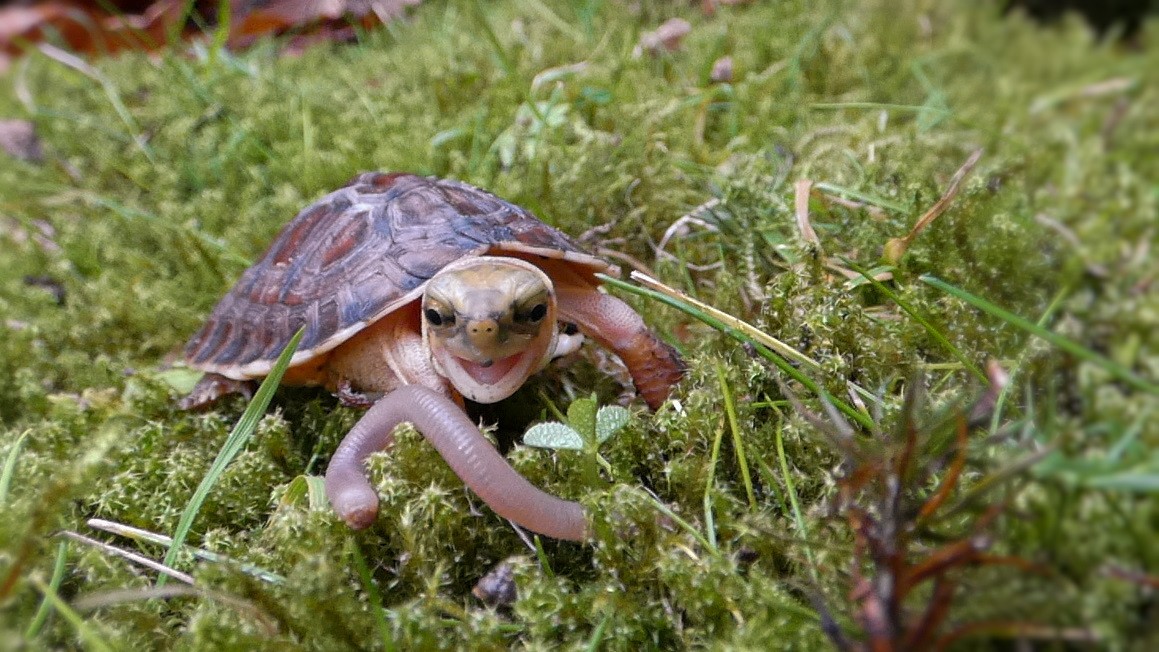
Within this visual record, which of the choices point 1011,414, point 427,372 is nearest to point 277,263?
point 427,372

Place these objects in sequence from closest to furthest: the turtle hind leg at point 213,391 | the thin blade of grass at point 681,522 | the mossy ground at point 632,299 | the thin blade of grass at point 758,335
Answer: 1. the mossy ground at point 632,299
2. the thin blade of grass at point 681,522
3. the thin blade of grass at point 758,335
4. the turtle hind leg at point 213,391

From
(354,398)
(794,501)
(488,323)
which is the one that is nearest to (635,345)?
(488,323)

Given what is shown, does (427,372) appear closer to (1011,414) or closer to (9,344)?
(1011,414)

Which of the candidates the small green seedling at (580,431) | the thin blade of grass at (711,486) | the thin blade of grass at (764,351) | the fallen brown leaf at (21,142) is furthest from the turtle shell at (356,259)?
the fallen brown leaf at (21,142)

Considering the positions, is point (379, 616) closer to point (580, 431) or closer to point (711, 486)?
point (580, 431)

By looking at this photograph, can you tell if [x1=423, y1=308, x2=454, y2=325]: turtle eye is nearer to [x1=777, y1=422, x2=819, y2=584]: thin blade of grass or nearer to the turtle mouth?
the turtle mouth

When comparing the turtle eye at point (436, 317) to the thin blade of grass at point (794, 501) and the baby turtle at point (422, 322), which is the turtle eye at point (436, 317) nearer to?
the baby turtle at point (422, 322)
